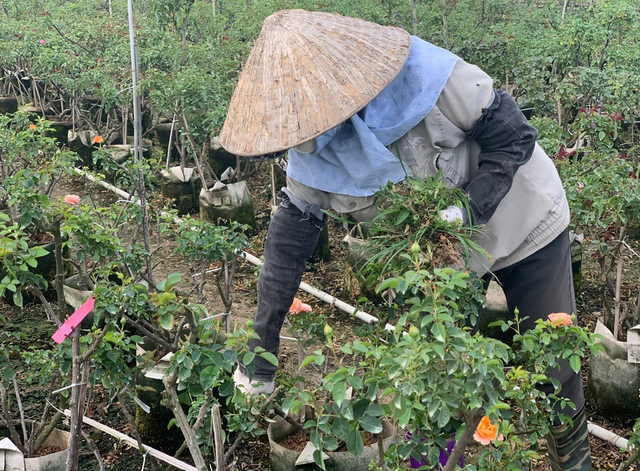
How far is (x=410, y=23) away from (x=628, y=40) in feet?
7.14

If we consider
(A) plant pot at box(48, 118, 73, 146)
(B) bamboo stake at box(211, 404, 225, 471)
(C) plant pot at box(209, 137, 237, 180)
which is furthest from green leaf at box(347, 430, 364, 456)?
(A) plant pot at box(48, 118, 73, 146)

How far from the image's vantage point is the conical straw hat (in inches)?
59.6

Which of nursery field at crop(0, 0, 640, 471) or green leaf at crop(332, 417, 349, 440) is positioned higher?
green leaf at crop(332, 417, 349, 440)

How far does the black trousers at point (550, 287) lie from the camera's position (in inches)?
73.2

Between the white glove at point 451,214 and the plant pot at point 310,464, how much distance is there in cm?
74

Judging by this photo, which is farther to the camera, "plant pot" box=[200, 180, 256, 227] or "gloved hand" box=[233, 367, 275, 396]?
"plant pot" box=[200, 180, 256, 227]

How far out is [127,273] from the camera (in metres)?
2.75

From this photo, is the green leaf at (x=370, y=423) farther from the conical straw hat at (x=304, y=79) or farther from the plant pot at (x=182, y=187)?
the plant pot at (x=182, y=187)

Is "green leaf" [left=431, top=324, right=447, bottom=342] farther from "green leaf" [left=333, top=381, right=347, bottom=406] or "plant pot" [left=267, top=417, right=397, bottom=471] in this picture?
"plant pot" [left=267, top=417, right=397, bottom=471]

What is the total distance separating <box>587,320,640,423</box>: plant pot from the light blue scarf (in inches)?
48.7

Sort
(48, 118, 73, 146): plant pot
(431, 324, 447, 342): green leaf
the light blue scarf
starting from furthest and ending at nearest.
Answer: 1. (48, 118, 73, 146): plant pot
2. the light blue scarf
3. (431, 324, 447, 342): green leaf

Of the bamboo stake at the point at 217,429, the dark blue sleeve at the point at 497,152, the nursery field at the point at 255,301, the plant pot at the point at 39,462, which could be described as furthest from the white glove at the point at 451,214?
the plant pot at the point at 39,462

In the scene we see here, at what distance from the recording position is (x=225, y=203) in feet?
13.9

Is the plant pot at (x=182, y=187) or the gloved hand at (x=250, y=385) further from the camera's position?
the plant pot at (x=182, y=187)
